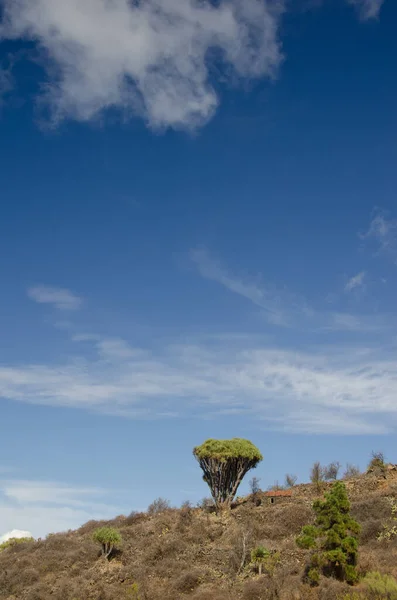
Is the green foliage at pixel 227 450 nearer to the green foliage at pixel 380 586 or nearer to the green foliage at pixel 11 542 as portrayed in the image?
the green foliage at pixel 11 542

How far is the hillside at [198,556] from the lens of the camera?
3069 cm

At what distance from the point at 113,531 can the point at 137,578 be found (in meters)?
5.88

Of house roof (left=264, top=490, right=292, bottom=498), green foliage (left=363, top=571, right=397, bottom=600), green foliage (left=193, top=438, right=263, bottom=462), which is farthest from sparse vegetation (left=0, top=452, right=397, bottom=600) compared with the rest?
green foliage (left=193, top=438, right=263, bottom=462)

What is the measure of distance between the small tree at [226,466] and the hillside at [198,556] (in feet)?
5.71

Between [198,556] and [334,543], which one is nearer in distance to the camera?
[334,543]

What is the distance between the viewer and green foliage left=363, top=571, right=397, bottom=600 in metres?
24.7

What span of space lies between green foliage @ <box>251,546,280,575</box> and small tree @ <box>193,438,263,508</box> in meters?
14.8

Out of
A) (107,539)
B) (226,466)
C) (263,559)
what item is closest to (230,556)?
(263,559)

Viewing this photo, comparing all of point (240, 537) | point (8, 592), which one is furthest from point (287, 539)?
point (8, 592)

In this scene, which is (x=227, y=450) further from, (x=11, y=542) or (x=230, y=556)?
(x=11, y=542)

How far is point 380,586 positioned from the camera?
2550 cm

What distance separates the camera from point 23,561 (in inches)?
1695

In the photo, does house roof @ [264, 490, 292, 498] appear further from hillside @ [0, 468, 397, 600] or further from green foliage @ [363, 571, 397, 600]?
green foliage @ [363, 571, 397, 600]

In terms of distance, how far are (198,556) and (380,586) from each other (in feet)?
50.8
